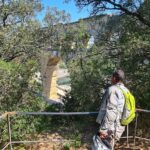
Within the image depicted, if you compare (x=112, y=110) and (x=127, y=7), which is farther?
(x=127, y=7)

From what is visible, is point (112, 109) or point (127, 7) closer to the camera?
point (112, 109)

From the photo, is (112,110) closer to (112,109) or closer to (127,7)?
(112,109)

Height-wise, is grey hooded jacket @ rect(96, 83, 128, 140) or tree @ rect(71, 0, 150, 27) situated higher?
tree @ rect(71, 0, 150, 27)

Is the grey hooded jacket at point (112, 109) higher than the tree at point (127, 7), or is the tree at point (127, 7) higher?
the tree at point (127, 7)

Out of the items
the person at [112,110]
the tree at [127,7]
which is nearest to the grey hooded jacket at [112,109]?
the person at [112,110]

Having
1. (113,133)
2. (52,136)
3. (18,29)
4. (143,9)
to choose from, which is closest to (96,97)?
(52,136)

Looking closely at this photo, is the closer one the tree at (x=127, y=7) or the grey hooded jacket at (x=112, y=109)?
the grey hooded jacket at (x=112, y=109)

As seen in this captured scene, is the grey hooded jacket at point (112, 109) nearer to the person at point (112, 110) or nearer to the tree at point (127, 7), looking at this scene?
the person at point (112, 110)

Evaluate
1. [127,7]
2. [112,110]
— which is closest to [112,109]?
[112,110]

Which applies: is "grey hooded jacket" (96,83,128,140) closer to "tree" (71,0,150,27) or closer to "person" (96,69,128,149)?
"person" (96,69,128,149)

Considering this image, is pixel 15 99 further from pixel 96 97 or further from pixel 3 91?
pixel 96 97

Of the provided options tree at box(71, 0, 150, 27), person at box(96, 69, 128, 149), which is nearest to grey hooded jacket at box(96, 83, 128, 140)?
person at box(96, 69, 128, 149)

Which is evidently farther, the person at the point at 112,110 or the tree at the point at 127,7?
the tree at the point at 127,7

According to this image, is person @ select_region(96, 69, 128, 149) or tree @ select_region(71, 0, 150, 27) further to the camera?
tree @ select_region(71, 0, 150, 27)
